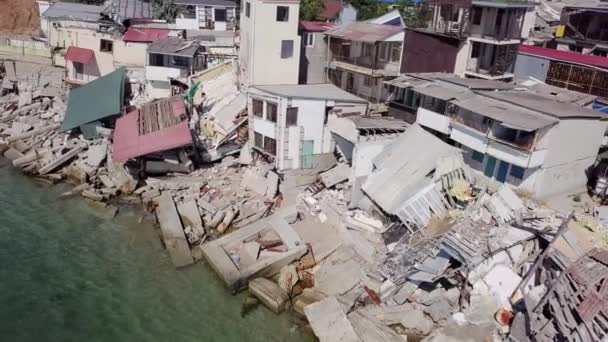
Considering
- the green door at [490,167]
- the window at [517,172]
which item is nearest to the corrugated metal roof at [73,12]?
the green door at [490,167]

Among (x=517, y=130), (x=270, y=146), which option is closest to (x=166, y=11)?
(x=270, y=146)

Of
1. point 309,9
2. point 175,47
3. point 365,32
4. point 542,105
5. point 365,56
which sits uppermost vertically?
point 309,9

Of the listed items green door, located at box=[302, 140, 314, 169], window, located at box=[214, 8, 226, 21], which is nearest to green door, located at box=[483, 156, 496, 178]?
green door, located at box=[302, 140, 314, 169]

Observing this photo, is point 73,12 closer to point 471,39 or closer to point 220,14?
point 220,14

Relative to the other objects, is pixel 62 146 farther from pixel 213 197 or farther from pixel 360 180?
pixel 360 180

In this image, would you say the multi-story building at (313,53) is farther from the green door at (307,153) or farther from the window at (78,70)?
the window at (78,70)

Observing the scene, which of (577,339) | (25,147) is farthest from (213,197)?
(577,339)

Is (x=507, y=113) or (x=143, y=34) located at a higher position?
(x=143, y=34)
